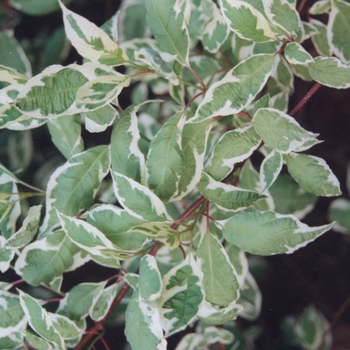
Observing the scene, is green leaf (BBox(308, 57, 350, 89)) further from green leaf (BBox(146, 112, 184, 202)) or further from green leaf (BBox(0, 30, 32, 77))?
green leaf (BBox(0, 30, 32, 77))

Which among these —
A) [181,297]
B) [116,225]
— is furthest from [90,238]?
[181,297]

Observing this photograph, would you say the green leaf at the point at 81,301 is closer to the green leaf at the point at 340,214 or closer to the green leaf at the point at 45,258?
the green leaf at the point at 45,258

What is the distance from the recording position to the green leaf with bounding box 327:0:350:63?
0.79m

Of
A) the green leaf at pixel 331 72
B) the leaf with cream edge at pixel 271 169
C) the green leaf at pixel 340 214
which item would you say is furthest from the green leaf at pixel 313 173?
the green leaf at pixel 340 214

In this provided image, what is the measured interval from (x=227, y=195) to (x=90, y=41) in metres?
0.30

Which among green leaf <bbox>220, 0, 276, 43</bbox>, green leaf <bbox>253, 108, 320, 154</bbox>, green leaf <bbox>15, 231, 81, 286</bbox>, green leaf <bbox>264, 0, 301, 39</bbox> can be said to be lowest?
green leaf <bbox>15, 231, 81, 286</bbox>

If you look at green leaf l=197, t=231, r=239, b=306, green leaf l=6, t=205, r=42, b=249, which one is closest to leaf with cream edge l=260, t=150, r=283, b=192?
green leaf l=197, t=231, r=239, b=306

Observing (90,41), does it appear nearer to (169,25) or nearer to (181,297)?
(169,25)

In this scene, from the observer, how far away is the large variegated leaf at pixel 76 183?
70cm

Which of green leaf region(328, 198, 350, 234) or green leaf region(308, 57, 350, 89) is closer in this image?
green leaf region(308, 57, 350, 89)

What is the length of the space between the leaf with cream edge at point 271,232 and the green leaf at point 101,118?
0.81 feet

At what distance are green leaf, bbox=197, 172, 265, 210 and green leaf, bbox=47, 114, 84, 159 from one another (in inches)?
9.4

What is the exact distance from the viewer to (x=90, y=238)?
1.97ft

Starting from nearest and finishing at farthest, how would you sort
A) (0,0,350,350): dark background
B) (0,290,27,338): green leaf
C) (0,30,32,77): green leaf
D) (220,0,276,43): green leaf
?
(220,0,276,43): green leaf
(0,290,27,338): green leaf
(0,30,32,77): green leaf
(0,0,350,350): dark background
